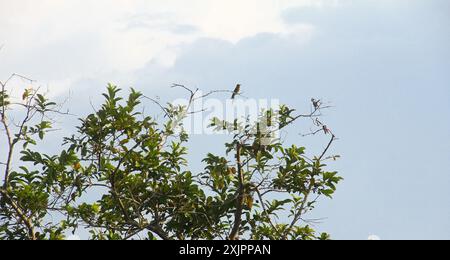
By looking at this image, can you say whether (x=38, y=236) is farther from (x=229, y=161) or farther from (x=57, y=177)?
(x=229, y=161)

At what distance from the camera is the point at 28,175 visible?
726cm

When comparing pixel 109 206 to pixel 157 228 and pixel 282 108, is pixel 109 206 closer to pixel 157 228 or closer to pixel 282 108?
pixel 157 228

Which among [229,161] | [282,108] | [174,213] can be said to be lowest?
[174,213]

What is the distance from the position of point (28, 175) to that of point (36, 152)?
0.88 feet

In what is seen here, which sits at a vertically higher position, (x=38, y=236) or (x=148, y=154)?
(x=148, y=154)

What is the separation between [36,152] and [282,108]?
281cm
